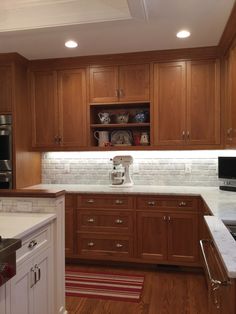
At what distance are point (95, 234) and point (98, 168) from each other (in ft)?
3.03

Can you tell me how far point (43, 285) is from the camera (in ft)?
6.19

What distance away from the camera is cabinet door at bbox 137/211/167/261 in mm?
3189

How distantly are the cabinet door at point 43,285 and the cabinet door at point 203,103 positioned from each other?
7.03 ft

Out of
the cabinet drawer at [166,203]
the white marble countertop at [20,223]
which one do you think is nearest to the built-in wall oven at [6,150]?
the white marble countertop at [20,223]

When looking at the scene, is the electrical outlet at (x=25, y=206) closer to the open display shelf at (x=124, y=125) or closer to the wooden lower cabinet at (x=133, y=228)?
the wooden lower cabinet at (x=133, y=228)

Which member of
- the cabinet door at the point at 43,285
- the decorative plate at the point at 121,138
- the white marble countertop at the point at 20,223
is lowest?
the cabinet door at the point at 43,285

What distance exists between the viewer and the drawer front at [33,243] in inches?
63.5

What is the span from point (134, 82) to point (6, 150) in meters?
1.75

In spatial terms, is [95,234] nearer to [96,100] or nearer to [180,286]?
[180,286]

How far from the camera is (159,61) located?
342 cm

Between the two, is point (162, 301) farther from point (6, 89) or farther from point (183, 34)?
point (6, 89)

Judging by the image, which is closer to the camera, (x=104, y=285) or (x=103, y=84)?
(x=104, y=285)

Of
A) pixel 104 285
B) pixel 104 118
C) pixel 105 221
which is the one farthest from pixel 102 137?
pixel 104 285

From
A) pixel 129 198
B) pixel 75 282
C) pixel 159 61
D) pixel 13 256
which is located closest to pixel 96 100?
pixel 159 61
